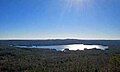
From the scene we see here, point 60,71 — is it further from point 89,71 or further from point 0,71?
point 0,71

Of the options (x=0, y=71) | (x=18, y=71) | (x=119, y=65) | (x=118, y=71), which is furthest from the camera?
(x=18, y=71)

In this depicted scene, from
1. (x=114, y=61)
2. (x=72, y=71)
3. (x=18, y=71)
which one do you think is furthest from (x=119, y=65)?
(x=18, y=71)

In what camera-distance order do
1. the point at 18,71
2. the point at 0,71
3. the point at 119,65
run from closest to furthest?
the point at 119,65 → the point at 0,71 → the point at 18,71

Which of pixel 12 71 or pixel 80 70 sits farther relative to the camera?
pixel 12 71

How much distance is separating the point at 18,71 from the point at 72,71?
673 cm

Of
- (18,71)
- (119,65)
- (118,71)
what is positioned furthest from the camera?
(18,71)

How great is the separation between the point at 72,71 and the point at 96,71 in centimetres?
250

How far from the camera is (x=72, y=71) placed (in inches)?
945

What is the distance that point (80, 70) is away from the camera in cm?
2450

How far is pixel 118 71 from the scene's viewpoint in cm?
2089

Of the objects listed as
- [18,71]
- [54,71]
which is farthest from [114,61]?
[18,71]

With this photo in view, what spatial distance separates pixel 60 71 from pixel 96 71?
3686mm

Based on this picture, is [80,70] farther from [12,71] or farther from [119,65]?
[12,71]

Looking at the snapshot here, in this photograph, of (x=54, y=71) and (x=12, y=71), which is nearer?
(x=54, y=71)
